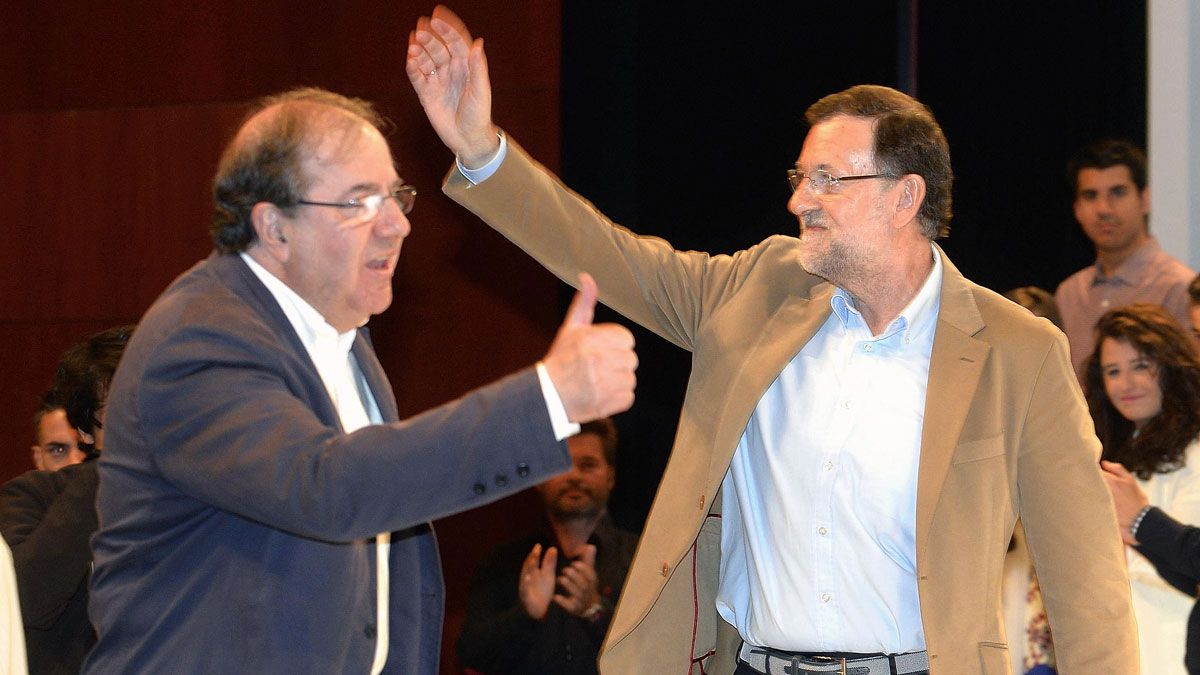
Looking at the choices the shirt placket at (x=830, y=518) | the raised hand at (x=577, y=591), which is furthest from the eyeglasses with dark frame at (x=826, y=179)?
the raised hand at (x=577, y=591)

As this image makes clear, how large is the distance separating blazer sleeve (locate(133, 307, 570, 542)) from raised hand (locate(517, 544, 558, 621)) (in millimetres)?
2439

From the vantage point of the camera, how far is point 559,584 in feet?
14.2

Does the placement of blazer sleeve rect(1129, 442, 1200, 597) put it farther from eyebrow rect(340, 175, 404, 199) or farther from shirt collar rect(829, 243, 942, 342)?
eyebrow rect(340, 175, 404, 199)

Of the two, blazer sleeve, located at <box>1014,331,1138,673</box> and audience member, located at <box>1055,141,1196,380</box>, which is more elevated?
audience member, located at <box>1055,141,1196,380</box>

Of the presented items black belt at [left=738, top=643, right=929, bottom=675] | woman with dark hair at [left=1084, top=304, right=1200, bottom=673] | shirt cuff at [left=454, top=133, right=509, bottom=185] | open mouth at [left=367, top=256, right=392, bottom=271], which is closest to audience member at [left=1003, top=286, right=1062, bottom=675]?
woman with dark hair at [left=1084, top=304, right=1200, bottom=673]

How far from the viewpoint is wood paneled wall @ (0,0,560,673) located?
18.2 feet

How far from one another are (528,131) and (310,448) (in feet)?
12.6

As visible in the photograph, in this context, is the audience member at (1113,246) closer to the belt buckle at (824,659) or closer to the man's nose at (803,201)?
the man's nose at (803,201)

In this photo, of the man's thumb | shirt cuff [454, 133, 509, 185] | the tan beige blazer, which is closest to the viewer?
the man's thumb

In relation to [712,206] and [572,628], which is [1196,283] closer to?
[712,206]

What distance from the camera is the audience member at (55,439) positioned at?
4.17 m

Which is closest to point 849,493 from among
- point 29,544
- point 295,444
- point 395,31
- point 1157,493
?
point 295,444

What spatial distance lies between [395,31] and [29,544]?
3.06 meters

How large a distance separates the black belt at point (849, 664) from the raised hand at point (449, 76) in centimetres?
128
